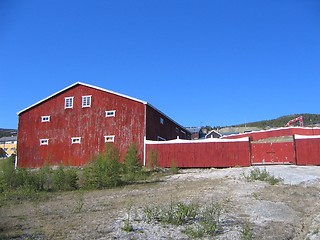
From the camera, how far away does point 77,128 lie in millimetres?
30344

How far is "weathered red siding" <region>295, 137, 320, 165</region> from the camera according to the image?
2456 cm

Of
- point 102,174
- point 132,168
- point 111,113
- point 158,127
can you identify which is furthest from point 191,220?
point 158,127

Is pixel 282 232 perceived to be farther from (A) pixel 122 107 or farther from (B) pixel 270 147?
(A) pixel 122 107

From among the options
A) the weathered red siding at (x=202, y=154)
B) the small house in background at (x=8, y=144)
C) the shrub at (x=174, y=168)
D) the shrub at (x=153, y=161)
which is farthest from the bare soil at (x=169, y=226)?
the small house in background at (x=8, y=144)

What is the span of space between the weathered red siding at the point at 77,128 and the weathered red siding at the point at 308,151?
11865mm

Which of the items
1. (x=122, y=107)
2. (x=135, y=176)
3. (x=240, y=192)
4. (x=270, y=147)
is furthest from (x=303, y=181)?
(x=122, y=107)

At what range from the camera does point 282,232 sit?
805 cm

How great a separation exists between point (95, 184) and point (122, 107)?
1321 cm

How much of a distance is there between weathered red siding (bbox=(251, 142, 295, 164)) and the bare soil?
11.7 metres

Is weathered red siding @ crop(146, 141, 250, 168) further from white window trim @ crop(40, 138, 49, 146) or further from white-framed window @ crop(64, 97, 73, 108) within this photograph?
white window trim @ crop(40, 138, 49, 146)

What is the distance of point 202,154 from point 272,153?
5.69 meters

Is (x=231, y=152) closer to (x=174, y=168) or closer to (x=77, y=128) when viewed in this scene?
(x=174, y=168)

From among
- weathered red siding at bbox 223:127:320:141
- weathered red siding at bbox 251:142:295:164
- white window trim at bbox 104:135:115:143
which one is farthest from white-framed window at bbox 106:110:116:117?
weathered red siding at bbox 223:127:320:141

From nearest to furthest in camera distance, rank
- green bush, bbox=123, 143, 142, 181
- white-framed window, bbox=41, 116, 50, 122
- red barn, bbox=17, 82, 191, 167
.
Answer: green bush, bbox=123, 143, 142, 181 < red barn, bbox=17, 82, 191, 167 < white-framed window, bbox=41, 116, 50, 122
